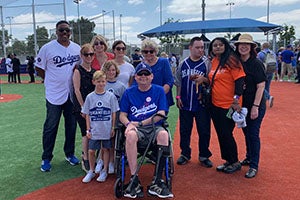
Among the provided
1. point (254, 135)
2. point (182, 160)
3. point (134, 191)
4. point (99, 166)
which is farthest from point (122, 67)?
point (254, 135)

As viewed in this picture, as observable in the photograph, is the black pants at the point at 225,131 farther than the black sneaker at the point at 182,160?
No

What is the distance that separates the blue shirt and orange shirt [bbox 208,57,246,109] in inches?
28.4

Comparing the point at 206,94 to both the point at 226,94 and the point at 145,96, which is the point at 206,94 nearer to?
the point at 226,94

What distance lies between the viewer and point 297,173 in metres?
3.87

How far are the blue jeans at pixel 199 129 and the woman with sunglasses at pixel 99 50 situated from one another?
1.34 m

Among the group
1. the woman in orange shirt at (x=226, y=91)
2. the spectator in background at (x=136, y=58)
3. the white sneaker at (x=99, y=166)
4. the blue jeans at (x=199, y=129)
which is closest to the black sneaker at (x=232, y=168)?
the woman in orange shirt at (x=226, y=91)

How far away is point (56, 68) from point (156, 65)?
4.48 feet

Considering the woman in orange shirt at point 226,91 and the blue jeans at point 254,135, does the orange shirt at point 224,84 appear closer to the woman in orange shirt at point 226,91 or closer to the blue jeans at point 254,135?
the woman in orange shirt at point 226,91

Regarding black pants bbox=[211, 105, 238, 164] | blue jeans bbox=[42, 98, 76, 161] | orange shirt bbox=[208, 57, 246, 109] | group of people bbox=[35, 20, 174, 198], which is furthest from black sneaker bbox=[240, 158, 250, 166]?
blue jeans bbox=[42, 98, 76, 161]

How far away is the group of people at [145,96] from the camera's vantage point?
140 inches

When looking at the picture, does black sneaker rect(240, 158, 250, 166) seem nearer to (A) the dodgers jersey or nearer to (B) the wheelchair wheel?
(B) the wheelchair wheel

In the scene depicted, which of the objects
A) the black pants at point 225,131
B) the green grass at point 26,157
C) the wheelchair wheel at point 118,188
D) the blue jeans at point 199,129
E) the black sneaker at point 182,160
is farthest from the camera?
the black sneaker at point 182,160

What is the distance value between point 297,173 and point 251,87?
1304mm

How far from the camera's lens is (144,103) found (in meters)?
3.55
